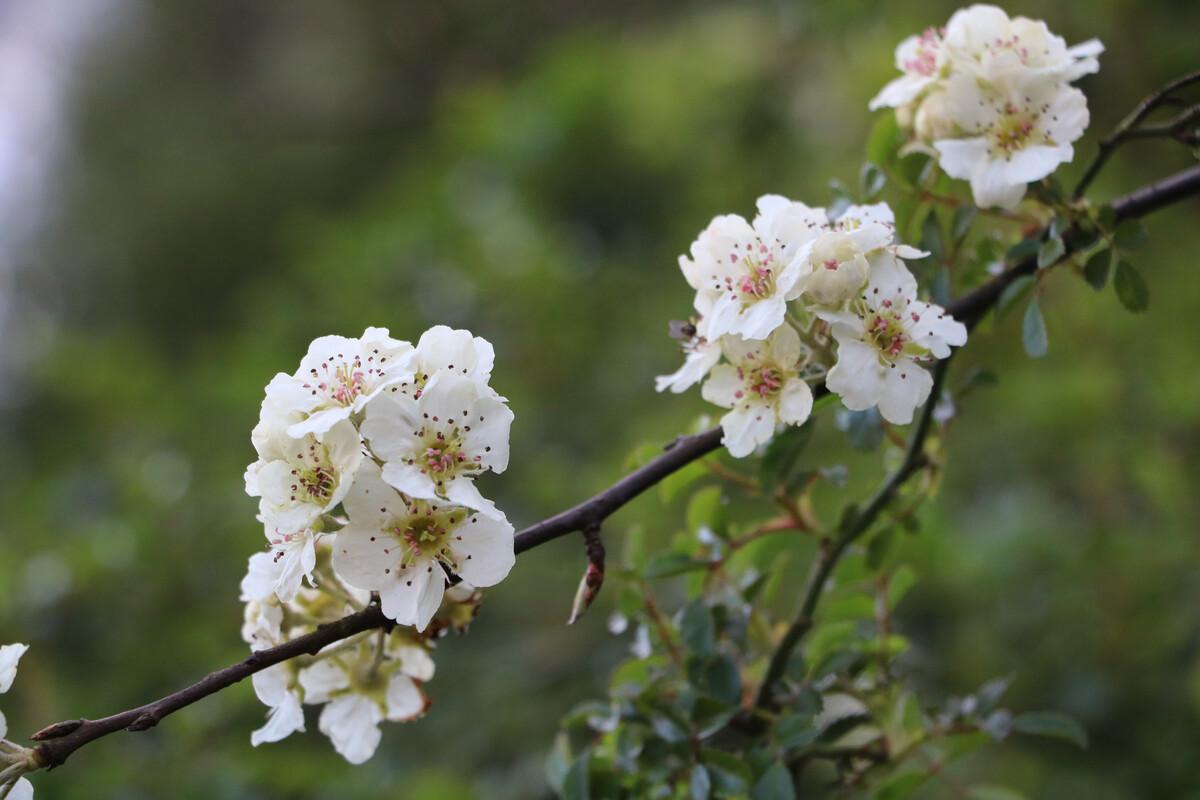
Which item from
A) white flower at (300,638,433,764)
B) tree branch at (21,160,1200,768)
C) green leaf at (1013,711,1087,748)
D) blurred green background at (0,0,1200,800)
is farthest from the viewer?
blurred green background at (0,0,1200,800)

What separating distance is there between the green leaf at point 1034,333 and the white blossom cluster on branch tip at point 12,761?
501 mm

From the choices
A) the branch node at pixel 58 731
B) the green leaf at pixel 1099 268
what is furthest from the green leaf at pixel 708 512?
the branch node at pixel 58 731

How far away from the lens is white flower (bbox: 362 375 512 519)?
46 centimetres

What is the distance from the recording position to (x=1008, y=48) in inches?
24.1

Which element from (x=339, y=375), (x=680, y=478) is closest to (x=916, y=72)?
(x=680, y=478)

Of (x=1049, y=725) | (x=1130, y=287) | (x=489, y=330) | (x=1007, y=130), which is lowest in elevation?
(x=489, y=330)

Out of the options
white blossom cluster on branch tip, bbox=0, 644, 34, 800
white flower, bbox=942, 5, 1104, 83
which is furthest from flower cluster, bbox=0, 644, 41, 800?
white flower, bbox=942, 5, 1104, 83

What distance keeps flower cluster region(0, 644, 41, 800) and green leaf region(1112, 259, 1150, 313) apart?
582mm

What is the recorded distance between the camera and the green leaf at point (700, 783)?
0.58m

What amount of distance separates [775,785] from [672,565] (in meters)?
0.13

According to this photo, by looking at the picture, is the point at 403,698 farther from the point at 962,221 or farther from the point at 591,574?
the point at 962,221

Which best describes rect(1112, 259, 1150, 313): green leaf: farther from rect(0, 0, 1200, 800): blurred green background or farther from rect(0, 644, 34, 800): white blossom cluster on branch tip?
rect(0, 644, 34, 800): white blossom cluster on branch tip

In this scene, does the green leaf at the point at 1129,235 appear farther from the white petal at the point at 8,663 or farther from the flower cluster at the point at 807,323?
the white petal at the point at 8,663

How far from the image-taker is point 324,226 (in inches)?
103
